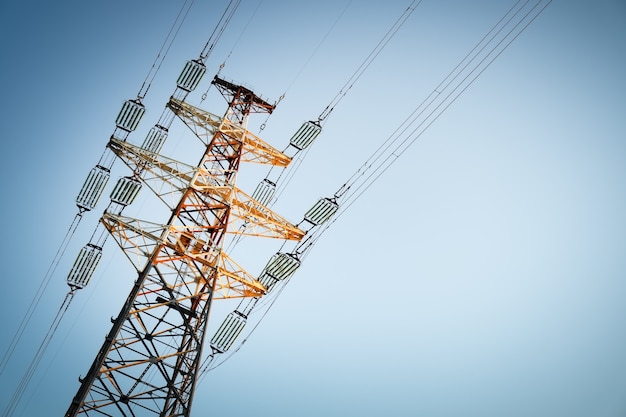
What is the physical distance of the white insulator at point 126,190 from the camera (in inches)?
590

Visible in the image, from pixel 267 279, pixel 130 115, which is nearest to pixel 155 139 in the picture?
pixel 130 115

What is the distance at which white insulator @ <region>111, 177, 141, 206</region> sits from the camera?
49.1 ft

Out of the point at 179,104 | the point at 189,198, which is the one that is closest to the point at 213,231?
the point at 189,198

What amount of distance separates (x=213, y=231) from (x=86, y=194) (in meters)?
4.58

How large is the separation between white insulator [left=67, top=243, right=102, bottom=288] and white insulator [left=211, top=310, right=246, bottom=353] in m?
4.86

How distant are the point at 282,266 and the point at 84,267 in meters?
6.76

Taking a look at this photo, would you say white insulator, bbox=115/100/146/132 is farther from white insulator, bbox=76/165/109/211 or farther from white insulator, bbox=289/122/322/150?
white insulator, bbox=289/122/322/150

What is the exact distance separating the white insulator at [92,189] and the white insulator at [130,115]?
6.44 feet

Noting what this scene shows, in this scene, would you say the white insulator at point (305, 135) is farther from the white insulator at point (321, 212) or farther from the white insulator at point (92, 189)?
the white insulator at point (92, 189)

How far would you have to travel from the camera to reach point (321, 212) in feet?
55.3

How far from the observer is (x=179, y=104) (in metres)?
17.4

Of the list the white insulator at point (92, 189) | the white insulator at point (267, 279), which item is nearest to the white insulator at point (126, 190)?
the white insulator at point (92, 189)

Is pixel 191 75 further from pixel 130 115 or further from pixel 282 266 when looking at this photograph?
pixel 282 266

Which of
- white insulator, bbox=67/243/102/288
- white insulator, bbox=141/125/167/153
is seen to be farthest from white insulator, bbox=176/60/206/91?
white insulator, bbox=67/243/102/288
